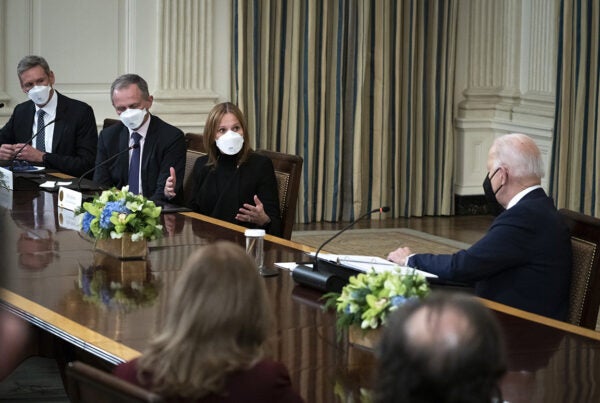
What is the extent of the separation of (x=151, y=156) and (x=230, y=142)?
2.67 ft

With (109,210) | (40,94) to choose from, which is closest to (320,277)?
(109,210)

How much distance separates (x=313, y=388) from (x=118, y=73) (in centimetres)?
628

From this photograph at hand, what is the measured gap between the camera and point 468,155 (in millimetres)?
9734

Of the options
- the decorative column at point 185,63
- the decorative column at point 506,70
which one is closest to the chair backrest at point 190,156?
the decorative column at point 185,63

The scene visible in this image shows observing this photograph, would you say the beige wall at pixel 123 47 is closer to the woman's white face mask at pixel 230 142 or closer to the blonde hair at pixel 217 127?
the blonde hair at pixel 217 127

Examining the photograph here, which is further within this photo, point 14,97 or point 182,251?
point 14,97

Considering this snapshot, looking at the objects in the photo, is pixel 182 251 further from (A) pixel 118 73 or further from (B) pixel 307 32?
(B) pixel 307 32

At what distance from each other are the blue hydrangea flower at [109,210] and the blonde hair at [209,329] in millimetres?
1740

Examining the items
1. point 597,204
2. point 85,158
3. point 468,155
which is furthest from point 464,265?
point 468,155

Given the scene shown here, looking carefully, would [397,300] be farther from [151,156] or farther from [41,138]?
[41,138]

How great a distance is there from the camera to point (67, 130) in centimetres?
637

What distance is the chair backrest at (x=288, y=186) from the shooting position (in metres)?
4.97

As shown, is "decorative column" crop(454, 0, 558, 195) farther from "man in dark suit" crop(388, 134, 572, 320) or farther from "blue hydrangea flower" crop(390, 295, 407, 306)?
"blue hydrangea flower" crop(390, 295, 407, 306)

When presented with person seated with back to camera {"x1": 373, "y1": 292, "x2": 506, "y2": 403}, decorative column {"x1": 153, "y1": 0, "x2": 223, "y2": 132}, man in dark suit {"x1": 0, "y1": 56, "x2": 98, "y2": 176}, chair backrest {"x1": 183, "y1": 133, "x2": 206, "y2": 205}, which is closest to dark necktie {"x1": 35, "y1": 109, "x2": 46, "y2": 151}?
man in dark suit {"x1": 0, "y1": 56, "x2": 98, "y2": 176}
